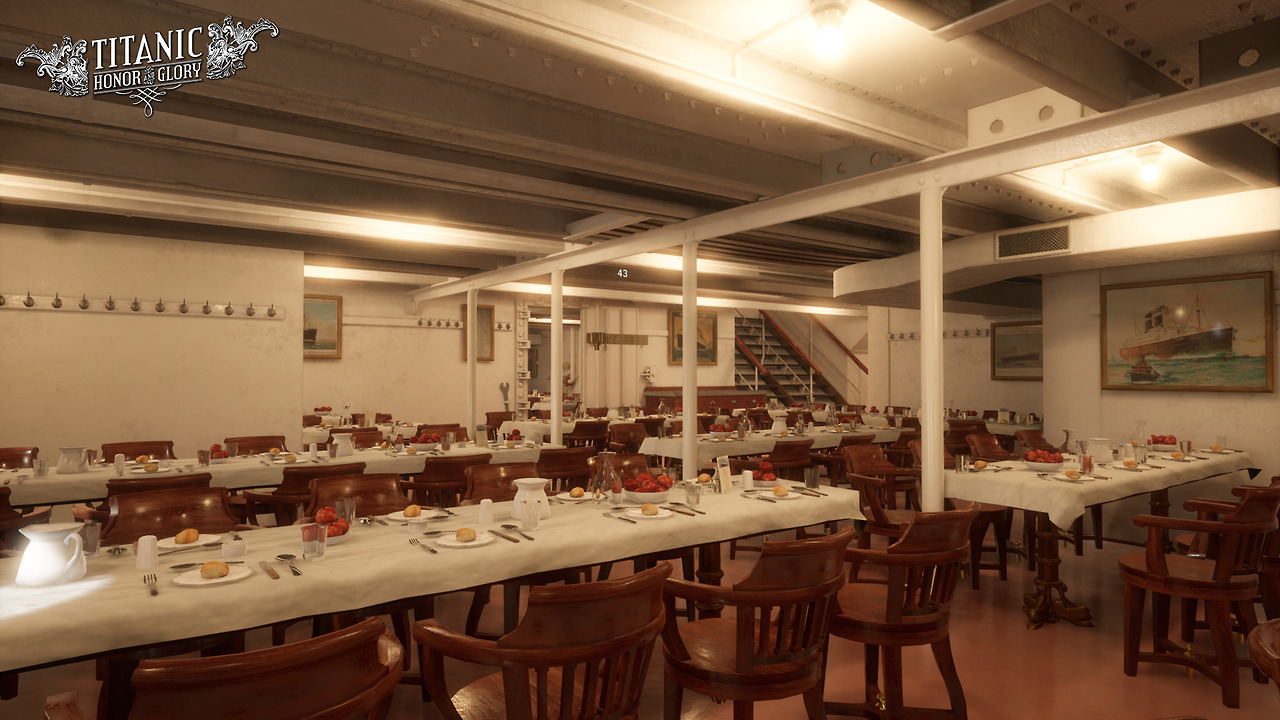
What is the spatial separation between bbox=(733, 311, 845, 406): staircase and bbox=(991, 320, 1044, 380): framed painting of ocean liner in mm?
5958

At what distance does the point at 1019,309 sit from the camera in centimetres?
1199

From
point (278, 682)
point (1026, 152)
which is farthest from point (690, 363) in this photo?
point (278, 682)

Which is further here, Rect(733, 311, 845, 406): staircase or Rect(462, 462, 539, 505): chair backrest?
Rect(733, 311, 845, 406): staircase

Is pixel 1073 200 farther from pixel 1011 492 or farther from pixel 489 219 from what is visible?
pixel 489 219

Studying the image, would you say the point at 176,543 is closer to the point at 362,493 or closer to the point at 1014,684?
the point at 362,493

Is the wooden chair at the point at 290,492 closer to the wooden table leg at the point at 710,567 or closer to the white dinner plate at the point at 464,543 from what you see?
the white dinner plate at the point at 464,543

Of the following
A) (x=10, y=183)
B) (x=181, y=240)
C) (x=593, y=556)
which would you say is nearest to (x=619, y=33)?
(x=593, y=556)

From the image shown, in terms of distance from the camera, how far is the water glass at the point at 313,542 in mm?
2695

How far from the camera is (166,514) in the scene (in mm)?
3469

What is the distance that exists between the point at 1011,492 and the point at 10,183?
9.16 meters

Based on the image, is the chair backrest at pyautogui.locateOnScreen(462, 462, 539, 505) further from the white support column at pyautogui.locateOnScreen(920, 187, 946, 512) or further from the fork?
the white support column at pyautogui.locateOnScreen(920, 187, 946, 512)

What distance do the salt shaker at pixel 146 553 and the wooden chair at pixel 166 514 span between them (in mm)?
885

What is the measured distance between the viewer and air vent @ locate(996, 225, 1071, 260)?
7039mm

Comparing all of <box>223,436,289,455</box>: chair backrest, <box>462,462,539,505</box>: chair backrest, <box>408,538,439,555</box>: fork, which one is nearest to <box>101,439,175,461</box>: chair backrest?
<box>223,436,289,455</box>: chair backrest
